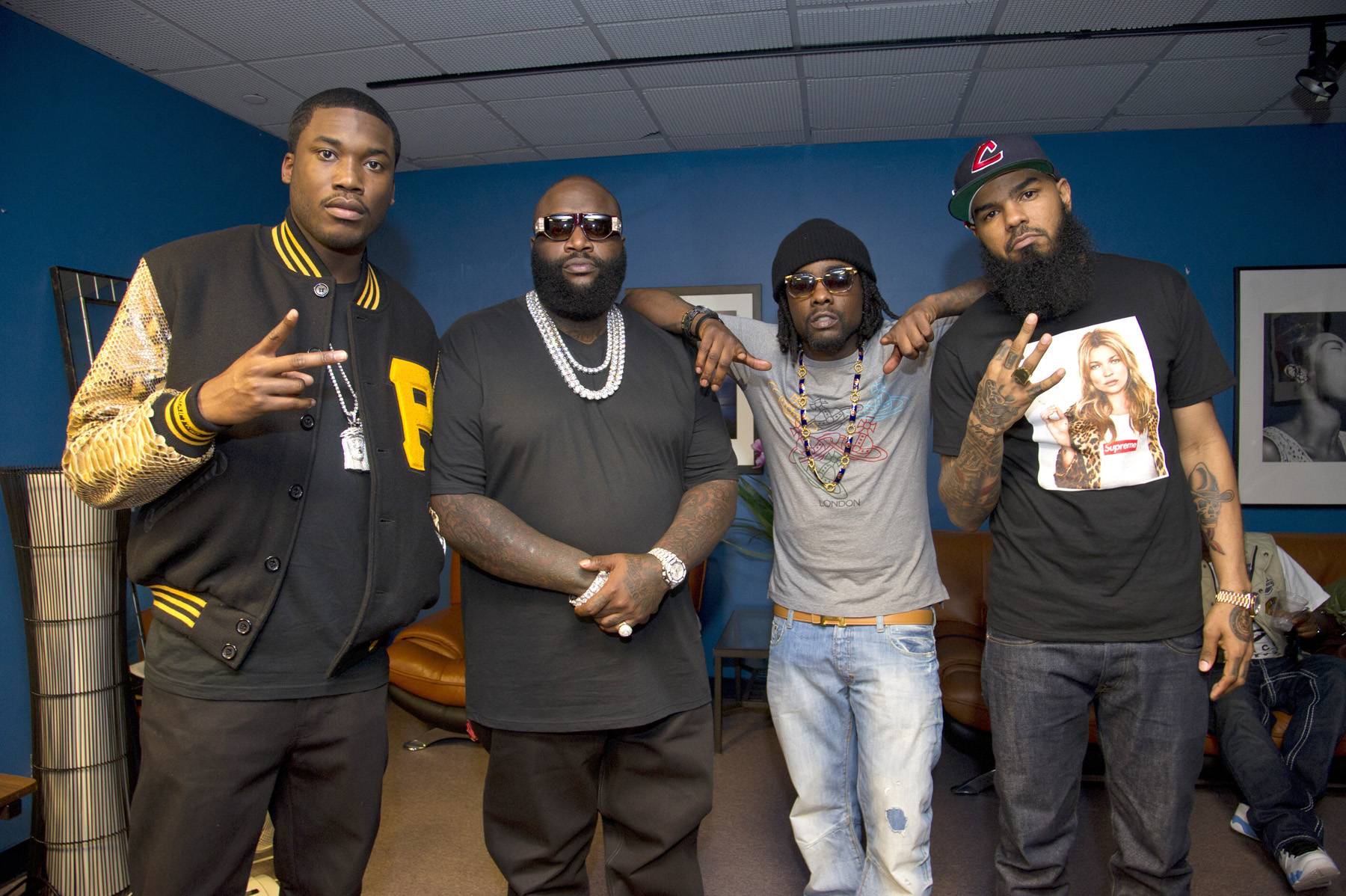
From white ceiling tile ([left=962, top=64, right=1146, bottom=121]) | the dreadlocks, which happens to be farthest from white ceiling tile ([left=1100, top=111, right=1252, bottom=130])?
the dreadlocks

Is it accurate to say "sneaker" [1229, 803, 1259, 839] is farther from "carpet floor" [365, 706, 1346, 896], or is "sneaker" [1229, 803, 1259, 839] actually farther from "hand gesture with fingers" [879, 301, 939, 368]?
"hand gesture with fingers" [879, 301, 939, 368]

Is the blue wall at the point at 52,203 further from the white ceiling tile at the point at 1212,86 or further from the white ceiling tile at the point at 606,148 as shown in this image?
the white ceiling tile at the point at 1212,86

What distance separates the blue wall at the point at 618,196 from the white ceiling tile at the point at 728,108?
14.6 inches

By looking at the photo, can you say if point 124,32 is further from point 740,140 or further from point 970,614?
point 970,614

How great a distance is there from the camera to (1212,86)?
3955 mm

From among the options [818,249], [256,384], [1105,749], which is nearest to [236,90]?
[818,249]

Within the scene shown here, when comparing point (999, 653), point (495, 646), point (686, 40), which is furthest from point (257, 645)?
point (686, 40)

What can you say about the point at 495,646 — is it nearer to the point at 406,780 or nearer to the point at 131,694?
the point at 131,694

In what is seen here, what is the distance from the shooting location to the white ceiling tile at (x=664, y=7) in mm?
3221

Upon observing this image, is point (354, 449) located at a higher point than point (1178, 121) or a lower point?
lower

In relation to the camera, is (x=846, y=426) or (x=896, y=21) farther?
(x=896, y=21)

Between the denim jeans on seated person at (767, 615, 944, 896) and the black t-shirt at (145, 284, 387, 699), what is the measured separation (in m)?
1.03

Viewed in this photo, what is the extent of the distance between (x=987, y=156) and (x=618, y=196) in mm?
3279

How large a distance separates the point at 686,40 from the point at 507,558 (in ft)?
8.94
